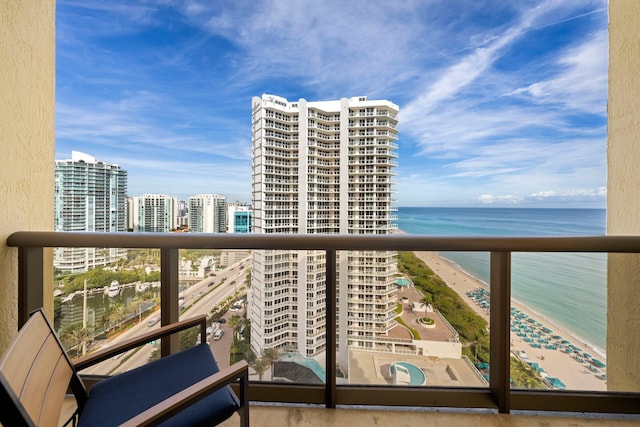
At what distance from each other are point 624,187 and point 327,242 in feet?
6.90

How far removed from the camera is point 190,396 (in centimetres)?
75

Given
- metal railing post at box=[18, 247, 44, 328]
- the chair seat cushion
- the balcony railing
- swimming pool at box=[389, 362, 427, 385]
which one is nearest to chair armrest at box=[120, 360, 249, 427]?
the chair seat cushion

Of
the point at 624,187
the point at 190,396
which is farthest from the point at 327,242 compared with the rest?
the point at 624,187

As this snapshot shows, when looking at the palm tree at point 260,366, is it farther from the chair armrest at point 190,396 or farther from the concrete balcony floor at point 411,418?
the chair armrest at point 190,396

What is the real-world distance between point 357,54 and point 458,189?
280 cm

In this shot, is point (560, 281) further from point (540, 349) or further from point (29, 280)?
point (29, 280)

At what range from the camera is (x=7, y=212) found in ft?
5.20

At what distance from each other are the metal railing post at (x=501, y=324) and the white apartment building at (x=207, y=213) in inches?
74.4

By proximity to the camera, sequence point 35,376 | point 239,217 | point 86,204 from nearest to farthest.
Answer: point 35,376
point 86,204
point 239,217

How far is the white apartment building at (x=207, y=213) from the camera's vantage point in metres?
2.11

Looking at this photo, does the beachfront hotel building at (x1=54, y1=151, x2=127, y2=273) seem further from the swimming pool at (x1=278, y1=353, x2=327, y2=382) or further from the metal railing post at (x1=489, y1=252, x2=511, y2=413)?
the metal railing post at (x1=489, y1=252, x2=511, y2=413)

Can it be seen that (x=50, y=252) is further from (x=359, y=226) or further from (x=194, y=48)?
(x=194, y=48)

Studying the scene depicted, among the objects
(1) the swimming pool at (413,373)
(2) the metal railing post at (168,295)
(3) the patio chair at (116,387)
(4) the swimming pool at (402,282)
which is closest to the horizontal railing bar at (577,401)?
(1) the swimming pool at (413,373)

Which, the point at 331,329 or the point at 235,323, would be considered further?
the point at 235,323
